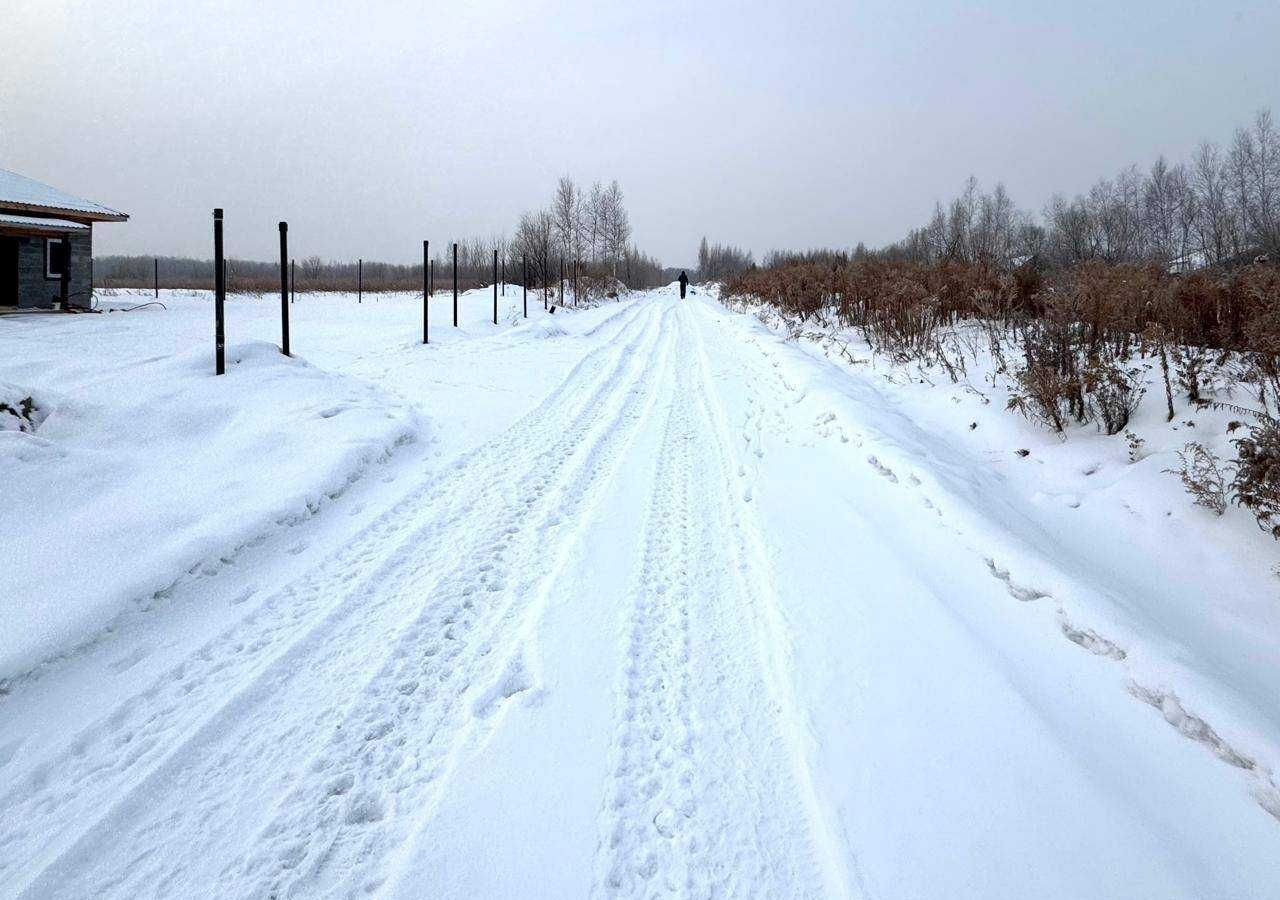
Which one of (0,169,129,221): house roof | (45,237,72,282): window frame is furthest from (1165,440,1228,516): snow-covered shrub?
(45,237,72,282): window frame

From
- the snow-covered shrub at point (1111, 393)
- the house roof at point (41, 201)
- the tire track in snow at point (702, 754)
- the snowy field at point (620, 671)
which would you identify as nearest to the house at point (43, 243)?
the house roof at point (41, 201)

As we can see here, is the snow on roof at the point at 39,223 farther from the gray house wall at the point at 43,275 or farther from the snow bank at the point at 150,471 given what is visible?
the snow bank at the point at 150,471

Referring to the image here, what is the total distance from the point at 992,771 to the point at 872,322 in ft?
36.5

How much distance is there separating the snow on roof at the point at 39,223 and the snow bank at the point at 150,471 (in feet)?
47.7

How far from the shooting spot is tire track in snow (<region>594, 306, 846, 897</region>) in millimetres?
1883

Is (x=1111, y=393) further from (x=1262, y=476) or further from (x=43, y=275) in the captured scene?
(x=43, y=275)

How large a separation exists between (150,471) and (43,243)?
21590 millimetres

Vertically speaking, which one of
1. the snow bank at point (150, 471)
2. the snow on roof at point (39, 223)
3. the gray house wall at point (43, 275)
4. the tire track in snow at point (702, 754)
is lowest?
the tire track in snow at point (702, 754)

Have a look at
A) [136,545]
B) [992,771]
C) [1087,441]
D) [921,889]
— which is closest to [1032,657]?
[992,771]

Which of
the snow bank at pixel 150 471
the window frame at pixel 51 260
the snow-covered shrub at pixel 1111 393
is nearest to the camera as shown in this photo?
the snow bank at pixel 150 471

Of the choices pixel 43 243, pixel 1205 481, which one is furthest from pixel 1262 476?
pixel 43 243

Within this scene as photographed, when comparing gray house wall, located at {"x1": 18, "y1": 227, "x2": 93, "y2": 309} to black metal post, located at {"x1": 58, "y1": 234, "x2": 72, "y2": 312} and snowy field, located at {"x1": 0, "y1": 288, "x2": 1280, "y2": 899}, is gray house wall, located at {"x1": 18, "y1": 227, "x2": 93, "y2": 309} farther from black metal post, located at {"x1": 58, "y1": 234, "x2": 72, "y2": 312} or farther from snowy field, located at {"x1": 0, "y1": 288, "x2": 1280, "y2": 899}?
snowy field, located at {"x1": 0, "y1": 288, "x2": 1280, "y2": 899}

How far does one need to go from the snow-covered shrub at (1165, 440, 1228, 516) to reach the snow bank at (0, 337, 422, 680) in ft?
18.8

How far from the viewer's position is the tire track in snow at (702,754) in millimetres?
1883
